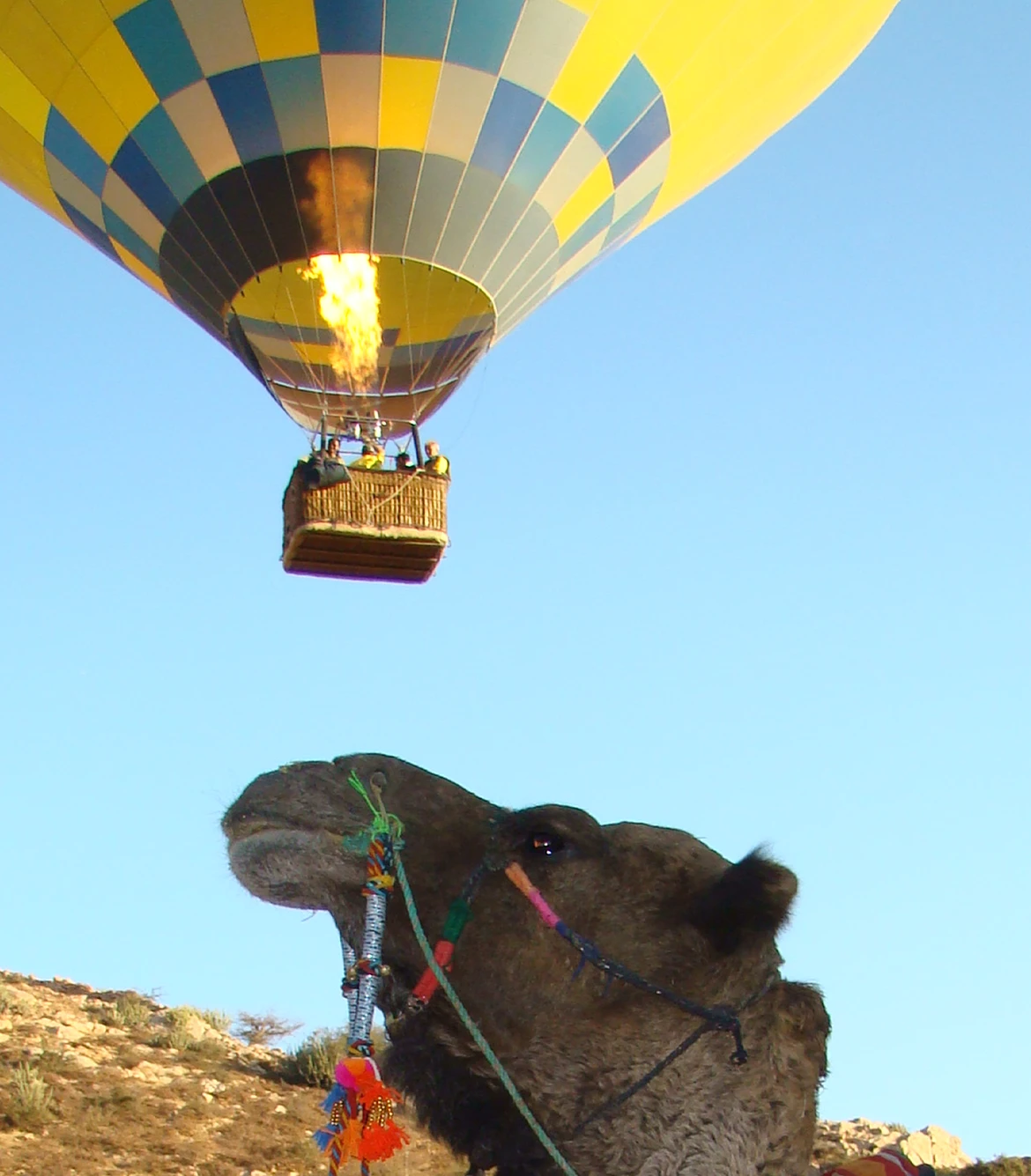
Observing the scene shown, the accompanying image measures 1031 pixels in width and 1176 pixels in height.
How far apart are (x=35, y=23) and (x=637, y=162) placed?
695 centimetres

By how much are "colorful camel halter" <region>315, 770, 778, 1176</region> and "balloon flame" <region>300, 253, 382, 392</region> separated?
51.6ft

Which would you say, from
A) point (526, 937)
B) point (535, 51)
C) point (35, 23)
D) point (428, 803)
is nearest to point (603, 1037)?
point (526, 937)

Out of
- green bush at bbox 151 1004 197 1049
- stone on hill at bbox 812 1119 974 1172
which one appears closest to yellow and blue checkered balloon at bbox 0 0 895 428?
green bush at bbox 151 1004 197 1049

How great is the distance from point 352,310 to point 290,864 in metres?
16.1

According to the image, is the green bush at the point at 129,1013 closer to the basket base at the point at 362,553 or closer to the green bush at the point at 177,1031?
the green bush at the point at 177,1031

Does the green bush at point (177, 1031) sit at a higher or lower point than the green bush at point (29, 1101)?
higher

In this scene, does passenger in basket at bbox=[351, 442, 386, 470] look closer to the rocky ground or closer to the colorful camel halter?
the rocky ground

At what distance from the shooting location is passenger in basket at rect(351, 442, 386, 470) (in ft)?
56.7

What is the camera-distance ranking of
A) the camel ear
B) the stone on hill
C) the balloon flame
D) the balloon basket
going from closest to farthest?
the camel ear, the stone on hill, the balloon basket, the balloon flame

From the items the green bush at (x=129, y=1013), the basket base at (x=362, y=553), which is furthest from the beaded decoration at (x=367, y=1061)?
the green bush at (x=129, y=1013)

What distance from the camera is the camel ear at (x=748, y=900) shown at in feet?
14.2

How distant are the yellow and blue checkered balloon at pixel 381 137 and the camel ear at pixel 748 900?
49.9ft

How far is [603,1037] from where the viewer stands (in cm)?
437

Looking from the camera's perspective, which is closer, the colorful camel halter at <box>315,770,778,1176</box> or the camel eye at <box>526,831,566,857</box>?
the colorful camel halter at <box>315,770,778,1176</box>
